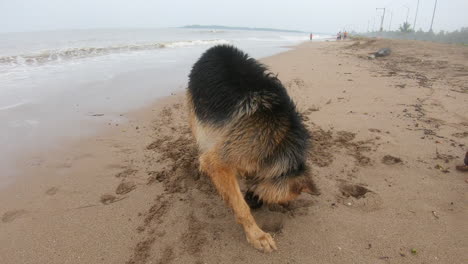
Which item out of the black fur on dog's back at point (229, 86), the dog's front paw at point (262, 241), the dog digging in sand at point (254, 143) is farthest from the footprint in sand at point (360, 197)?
the black fur on dog's back at point (229, 86)

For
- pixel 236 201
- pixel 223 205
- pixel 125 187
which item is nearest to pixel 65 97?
pixel 125 187

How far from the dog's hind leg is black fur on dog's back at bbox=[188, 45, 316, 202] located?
0.44 feet

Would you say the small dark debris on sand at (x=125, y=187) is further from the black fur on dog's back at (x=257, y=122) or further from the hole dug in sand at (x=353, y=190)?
the hole dug in sand at (x=353, y=190)

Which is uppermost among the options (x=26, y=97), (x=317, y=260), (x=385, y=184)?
(x=26, y=97)

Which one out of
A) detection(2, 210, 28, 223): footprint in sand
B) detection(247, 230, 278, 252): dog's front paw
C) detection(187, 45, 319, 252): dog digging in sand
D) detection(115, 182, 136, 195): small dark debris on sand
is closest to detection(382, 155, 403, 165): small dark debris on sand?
detection(187, 45, 319, 252): dog digging in sand

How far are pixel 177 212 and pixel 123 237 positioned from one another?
0.58 m

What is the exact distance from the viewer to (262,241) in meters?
2.36

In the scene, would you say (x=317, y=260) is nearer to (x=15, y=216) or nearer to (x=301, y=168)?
(x=301, y=168)

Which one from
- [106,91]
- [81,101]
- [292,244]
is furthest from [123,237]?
[106,91]

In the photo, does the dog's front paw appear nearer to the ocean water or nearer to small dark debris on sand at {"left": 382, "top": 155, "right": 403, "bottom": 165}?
small dark debris on sand at {"left": 382, "top": 155, "right": 403, "bottom": 165}

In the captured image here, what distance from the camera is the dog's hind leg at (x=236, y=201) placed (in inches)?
93.1

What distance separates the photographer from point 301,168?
2455mm

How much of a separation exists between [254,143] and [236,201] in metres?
0.59

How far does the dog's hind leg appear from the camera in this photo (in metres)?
2.37
